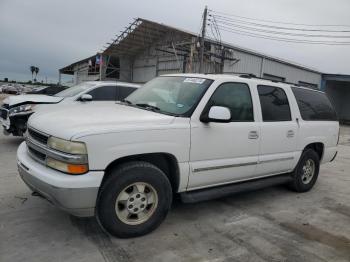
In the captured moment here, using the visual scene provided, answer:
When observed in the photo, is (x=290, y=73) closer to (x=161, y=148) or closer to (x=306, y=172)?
(x=306, y=172)

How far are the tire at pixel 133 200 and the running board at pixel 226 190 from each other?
34 cm

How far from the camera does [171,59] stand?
25.4 m

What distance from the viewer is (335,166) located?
891 centimetres

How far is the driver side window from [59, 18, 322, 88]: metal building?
45.2 ft

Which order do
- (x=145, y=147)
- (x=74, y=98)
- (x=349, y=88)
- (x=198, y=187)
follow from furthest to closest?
(x=349, y=88) → (x=74, y=98) → (x=198, y=187) → (x=145, y=147)

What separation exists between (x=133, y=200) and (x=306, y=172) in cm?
365

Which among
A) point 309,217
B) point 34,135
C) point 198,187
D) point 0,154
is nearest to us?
point 34,135

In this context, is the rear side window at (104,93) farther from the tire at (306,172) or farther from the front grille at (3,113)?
the tire at (306,172)

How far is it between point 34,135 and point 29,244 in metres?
1.15

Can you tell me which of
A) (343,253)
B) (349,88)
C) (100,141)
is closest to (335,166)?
(343,253)

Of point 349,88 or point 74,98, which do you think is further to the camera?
point 349,88

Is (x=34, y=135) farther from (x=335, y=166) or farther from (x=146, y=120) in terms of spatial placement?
(x=335, y=166)

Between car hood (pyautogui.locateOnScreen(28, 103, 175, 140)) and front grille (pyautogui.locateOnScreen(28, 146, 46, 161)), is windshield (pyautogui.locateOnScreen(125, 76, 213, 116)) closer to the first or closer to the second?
car hood (pyautogui.locateOnScreen(28, 103, 175, 140))

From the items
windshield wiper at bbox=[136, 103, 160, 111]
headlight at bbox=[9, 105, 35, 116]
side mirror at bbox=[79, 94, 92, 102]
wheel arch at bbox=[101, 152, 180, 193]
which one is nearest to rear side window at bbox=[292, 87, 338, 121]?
windshield wiper at bbox=[136, 103, 160, 111]
